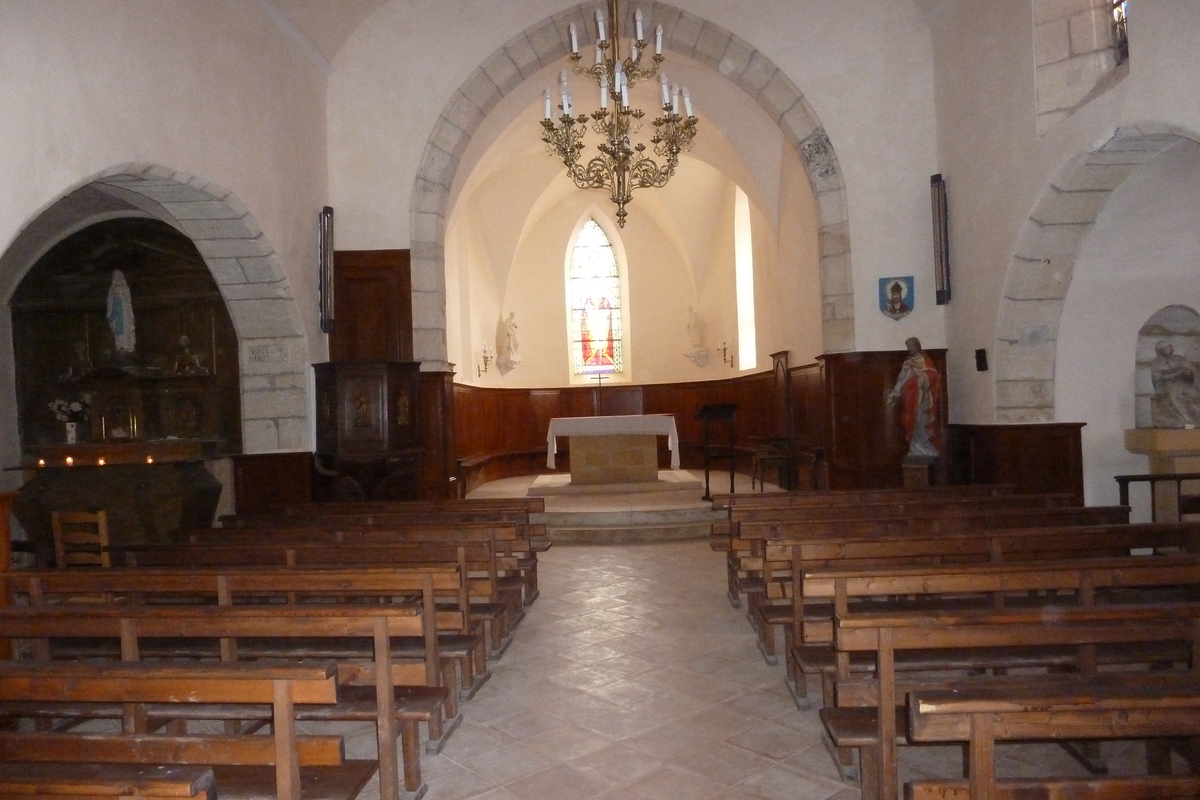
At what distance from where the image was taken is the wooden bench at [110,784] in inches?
70.5

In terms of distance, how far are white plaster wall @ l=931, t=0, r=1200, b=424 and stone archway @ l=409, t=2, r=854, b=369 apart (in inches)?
44.6

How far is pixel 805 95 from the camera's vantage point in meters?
9.23

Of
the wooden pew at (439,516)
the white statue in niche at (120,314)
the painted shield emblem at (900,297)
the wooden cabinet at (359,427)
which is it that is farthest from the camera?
the white statue in niche at (120,314)

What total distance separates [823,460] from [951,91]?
384 cm

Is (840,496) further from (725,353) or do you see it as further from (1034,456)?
(725,353)

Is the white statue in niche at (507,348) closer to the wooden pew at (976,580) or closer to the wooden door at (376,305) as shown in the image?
the wooden door at (376,305)

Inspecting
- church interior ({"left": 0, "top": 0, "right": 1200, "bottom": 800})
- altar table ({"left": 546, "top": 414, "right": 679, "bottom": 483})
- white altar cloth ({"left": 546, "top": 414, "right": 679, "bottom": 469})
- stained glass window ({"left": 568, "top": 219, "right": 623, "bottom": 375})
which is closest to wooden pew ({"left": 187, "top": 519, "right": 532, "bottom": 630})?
church interior ({"left": 0, "top": 0, "right": 1200, "bottom": 800})

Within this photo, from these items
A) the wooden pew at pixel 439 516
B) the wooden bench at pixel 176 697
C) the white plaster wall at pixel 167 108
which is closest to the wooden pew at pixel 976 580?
the wooden bench at pixel 176 697

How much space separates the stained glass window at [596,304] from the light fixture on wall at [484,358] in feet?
7.83

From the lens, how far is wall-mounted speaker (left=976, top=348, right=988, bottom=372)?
792 cm

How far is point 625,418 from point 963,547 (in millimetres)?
7660

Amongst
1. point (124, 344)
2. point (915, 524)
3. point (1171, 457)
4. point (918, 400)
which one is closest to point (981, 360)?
point (918, 400)

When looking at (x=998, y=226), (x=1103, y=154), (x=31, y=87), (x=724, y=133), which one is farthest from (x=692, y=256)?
(x=31, y=87)

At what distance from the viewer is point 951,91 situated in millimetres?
8500
